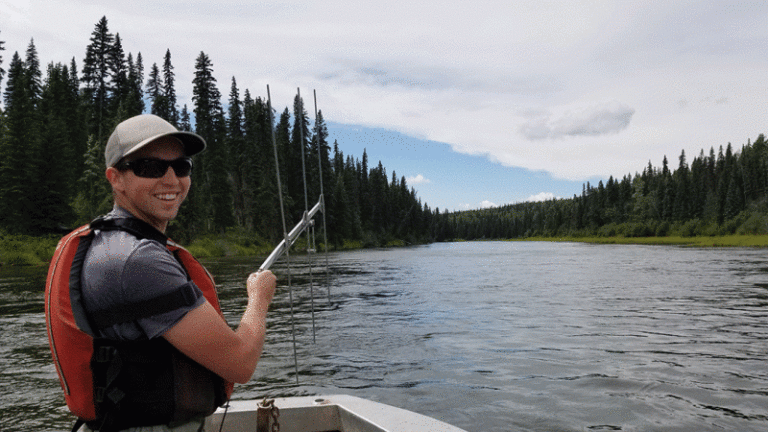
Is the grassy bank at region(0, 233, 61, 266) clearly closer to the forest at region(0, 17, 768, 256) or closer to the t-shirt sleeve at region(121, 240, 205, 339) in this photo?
the forest at region(0, 17, 768, 256)

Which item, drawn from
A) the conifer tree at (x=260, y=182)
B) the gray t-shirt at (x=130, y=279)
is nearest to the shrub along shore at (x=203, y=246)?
the conifer tree at (x=260, y=182)

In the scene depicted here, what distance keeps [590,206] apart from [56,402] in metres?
169

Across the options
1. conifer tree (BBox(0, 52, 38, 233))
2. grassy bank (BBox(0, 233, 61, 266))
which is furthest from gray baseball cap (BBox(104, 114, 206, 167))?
conifer tree (BBox(0, 52, 38, 233))

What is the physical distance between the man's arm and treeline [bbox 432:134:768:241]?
103260 mm

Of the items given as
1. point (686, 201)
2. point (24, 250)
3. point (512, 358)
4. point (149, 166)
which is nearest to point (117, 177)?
point (149, 166)

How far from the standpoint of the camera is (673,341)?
41.3 feet

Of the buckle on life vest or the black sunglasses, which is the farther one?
the black sunglasses

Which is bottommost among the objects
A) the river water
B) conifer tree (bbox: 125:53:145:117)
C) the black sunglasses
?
the river water

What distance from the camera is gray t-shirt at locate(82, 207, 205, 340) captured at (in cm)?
185

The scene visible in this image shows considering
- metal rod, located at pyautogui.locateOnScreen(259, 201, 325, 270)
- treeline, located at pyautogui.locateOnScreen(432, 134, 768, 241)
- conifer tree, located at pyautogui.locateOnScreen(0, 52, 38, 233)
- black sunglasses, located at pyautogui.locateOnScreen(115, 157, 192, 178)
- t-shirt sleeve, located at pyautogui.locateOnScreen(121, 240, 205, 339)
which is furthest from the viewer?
treeline, located at pyautogui.locateOnScreen(432, 134, 768, 241)

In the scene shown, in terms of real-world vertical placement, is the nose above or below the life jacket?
A: above

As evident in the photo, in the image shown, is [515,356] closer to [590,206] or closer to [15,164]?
[15,164]

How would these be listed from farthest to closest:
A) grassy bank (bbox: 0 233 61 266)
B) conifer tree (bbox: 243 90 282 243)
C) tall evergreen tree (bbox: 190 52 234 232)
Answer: conifer tree (bbox: 243 90 282 243), tall evergreen tree (bbox: 190 52 234 232), grassy bank (bbox: 0 233 61 266)

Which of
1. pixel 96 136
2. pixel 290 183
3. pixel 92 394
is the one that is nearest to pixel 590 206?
pixel 290 183
